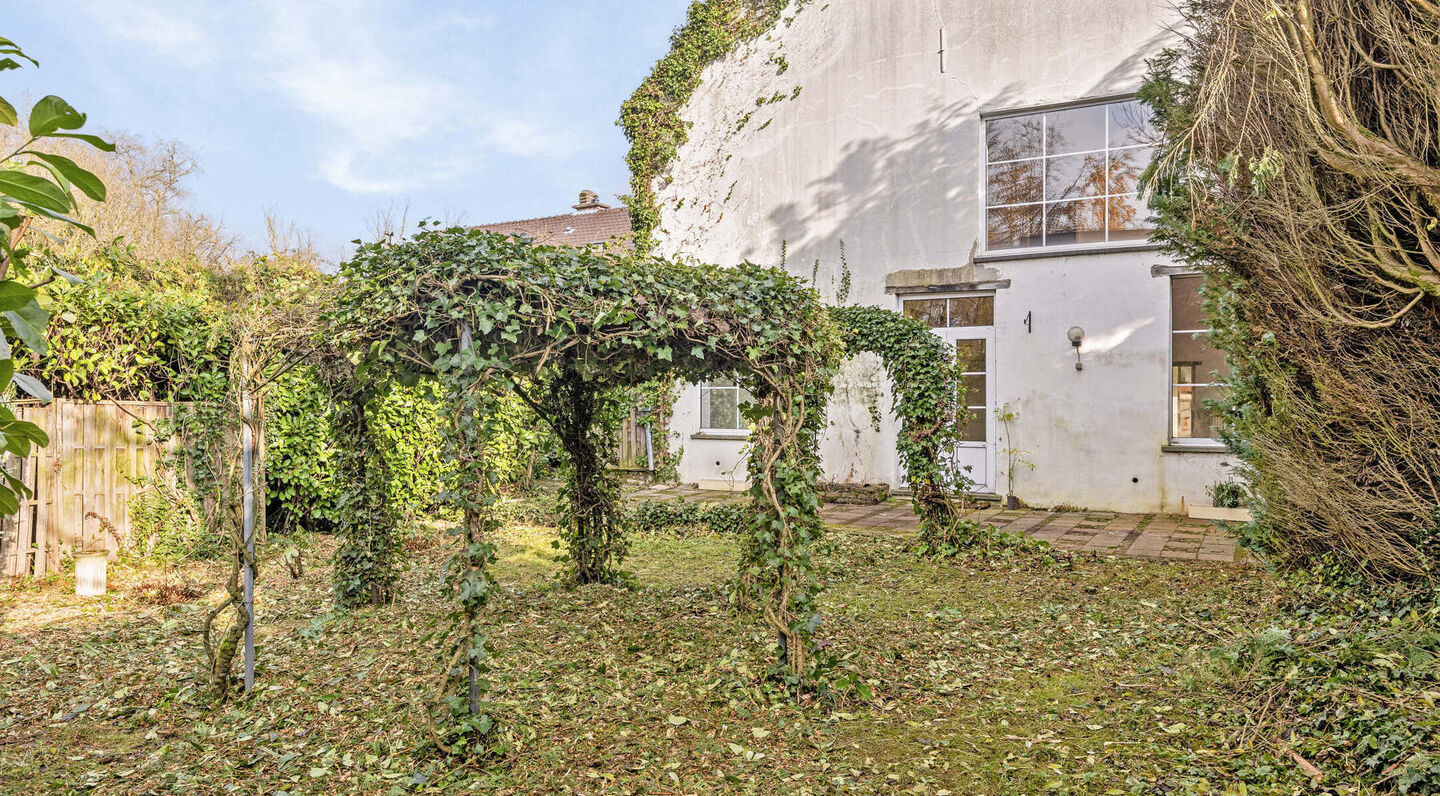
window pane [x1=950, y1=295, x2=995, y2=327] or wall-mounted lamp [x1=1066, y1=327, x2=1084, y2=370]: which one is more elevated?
window pane [x1=950, y1=295, x2=995, y2=327]

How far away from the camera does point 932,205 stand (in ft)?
33.6

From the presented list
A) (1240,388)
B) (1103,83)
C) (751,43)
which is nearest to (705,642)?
(1240,388)

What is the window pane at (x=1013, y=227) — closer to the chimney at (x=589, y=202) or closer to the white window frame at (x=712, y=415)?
the white window frame at (x=712, y=415)

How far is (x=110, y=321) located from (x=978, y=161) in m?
9.14

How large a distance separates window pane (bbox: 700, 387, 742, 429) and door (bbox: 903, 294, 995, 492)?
303cm

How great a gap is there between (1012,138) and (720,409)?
17.3 feet

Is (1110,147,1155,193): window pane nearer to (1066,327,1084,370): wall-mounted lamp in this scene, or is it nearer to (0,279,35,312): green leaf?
(1066,327,1084,370): wall-mounted lamp

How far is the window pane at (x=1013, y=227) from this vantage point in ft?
32.2

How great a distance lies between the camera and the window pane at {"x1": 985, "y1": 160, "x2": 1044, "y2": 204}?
32.2 ft

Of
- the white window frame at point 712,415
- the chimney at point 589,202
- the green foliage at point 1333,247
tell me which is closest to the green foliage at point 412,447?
the white window frame at point 712,415

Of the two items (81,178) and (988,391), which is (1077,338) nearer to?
(988,391)

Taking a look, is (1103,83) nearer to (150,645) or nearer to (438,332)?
(438,332)

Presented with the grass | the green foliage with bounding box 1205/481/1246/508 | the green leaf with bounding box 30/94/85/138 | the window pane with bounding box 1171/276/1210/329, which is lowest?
the grass

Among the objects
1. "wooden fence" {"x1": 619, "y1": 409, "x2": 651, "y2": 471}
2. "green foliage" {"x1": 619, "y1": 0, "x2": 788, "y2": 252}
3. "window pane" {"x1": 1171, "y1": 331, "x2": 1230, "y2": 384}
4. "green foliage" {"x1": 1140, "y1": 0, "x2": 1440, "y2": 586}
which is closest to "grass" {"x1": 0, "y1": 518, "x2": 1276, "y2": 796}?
"green foliage" {"x1": 1140, "y1": 0, "x2": 1440, "y2": 586}
